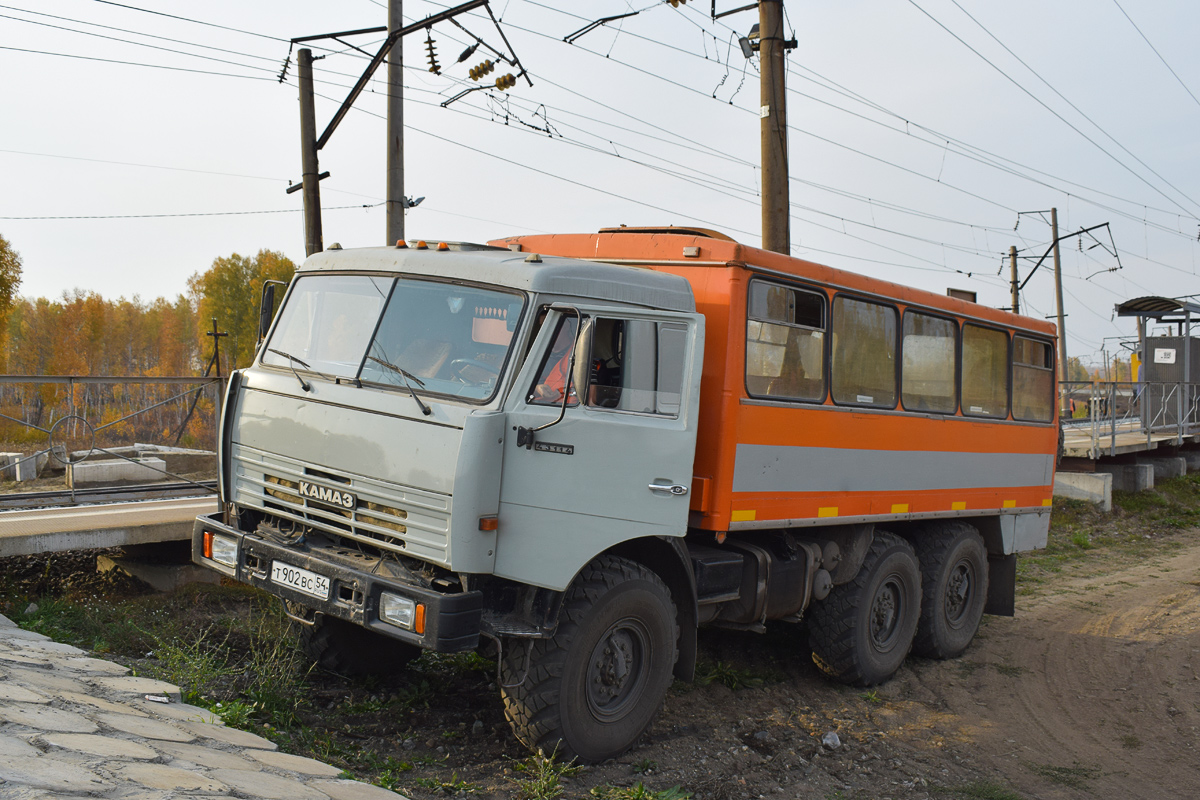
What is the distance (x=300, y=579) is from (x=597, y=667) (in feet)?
5.55

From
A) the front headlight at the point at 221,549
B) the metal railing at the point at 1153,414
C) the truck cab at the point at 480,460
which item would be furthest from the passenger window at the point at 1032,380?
the metal railing at the point at 1153,414

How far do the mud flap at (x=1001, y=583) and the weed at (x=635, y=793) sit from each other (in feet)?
18.8

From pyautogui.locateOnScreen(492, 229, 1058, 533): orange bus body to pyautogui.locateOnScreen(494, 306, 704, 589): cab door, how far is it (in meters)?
0.42

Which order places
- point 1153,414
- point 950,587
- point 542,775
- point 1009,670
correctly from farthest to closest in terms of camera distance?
point 1153,414 < point 950,587 < point 1009,670 < point 542,775

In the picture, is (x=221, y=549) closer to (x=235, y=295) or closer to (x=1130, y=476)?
(x=1130, y=476)

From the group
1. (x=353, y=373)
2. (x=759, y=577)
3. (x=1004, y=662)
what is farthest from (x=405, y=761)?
(x=1004, y=662)

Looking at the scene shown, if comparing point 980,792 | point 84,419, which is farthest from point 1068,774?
point 84,419

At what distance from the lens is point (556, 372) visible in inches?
184

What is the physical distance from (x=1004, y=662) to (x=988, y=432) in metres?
2.15

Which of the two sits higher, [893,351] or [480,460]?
[893,351]

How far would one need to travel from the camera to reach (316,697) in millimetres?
5629

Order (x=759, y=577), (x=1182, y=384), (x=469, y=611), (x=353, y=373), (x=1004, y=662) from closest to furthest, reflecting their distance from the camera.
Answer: (x=469, y=611) < (x=353, y=373) < (x=759, y=577) < (x=1004, y=662) < (x=1182, y=384)

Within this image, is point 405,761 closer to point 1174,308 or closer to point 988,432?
point 988,432

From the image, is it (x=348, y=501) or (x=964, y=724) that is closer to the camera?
(x=348, y=501)
